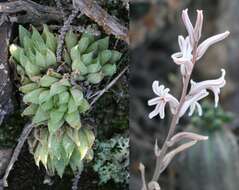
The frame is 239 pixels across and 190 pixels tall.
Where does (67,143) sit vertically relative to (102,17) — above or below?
below

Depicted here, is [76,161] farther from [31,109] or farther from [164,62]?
[164,62]

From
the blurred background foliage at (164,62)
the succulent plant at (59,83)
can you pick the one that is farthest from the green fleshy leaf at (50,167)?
the blurred background foliage at (164,62)

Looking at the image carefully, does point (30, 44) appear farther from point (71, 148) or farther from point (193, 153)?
point (193, 153)

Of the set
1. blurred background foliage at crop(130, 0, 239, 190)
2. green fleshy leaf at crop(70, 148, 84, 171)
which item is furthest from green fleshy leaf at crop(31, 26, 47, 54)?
blurred background foliage at crop(130, 0, 239, 190)

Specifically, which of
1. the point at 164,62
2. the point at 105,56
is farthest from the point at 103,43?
the point at 164,62

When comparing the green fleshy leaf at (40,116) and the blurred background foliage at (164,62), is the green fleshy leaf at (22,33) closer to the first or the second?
the green fleshy leaf at (40,116)
